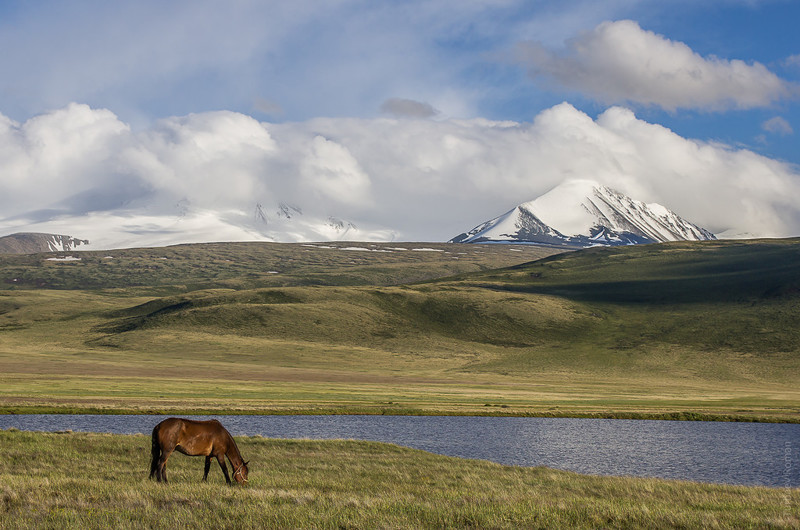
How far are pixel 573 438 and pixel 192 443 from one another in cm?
3991

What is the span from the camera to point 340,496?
21219mm

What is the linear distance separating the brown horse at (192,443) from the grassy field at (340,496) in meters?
0.70

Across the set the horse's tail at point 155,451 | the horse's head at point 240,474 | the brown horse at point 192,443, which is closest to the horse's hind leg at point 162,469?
the brown horse at point 192,443

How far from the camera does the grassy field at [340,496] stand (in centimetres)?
1717

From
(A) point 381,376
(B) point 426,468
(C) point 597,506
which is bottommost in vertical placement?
(A) point 381,376

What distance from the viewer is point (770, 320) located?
652 feet

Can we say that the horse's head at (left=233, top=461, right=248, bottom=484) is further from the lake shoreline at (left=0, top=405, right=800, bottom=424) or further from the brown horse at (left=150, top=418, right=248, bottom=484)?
the lake shoreline at (left=0, top=405, right=800, bottom=424)

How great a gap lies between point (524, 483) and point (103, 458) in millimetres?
17171

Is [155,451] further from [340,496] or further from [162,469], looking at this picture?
[340,496]

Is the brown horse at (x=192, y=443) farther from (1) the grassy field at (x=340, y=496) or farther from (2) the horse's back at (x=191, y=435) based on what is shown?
(1) the grassy field at (x=340, y=496)

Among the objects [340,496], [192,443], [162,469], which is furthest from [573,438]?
[162,469]

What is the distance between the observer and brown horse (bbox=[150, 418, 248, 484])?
73.9 feet

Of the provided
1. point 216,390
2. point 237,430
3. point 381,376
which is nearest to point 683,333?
point 381,376

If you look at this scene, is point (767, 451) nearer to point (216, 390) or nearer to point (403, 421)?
point (403, 421)
